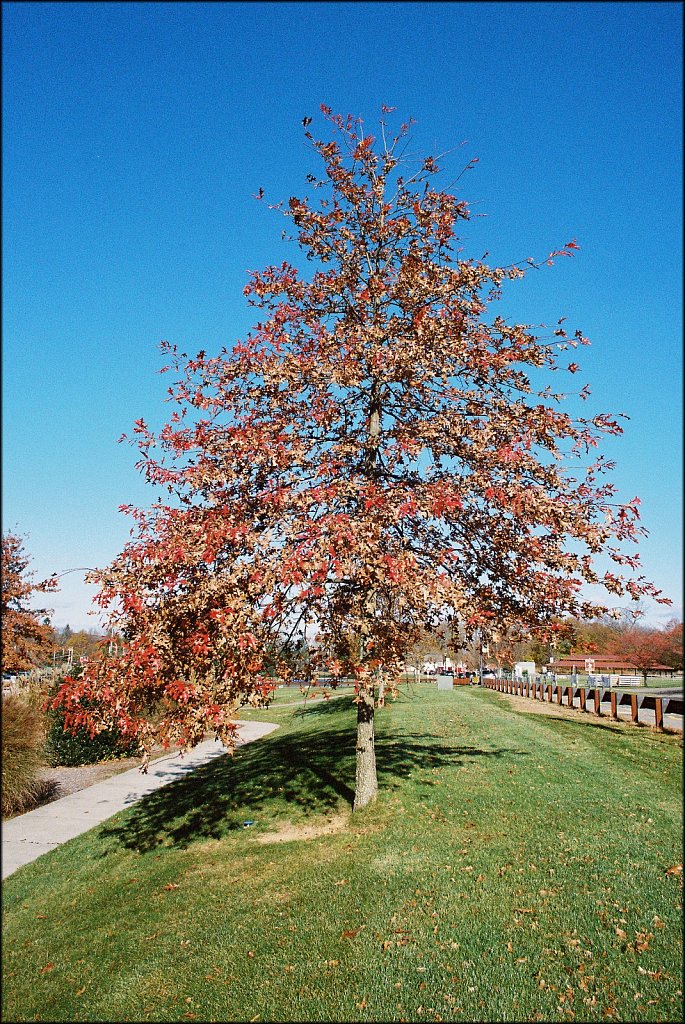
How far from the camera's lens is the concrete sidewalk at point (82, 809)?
676 cm

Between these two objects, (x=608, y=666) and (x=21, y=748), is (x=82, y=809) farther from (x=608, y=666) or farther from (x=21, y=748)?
(x=608, y=666)

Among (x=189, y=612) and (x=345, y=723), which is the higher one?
(x=189, y=612)

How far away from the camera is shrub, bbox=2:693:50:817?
545 cm

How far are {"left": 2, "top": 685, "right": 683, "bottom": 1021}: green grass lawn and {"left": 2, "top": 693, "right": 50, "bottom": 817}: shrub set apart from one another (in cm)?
141

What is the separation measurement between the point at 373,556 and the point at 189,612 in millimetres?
2150

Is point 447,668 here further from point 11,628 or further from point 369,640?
point 369,640

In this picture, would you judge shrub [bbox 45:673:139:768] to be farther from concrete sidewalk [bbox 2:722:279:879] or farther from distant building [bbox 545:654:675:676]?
distant building [bbox 545:654:675:676]

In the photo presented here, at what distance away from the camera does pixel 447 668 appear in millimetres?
38531

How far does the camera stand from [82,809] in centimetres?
1137

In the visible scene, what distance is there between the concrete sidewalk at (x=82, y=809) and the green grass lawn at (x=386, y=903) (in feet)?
0.92

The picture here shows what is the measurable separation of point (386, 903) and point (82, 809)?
288 inches

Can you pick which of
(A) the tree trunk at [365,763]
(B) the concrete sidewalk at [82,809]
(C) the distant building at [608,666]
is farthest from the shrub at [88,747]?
(C) the distant building at [608,666]

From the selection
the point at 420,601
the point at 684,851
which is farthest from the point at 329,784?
the point at 684,851

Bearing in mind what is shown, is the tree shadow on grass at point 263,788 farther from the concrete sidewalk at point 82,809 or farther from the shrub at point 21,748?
the shrub at point 21,748
